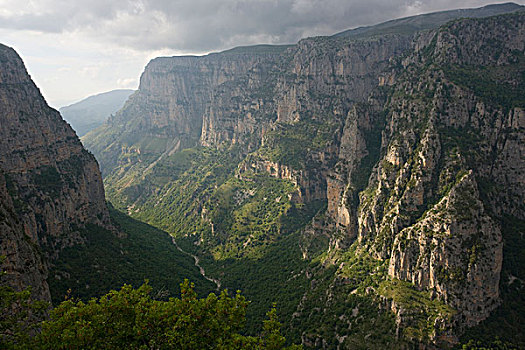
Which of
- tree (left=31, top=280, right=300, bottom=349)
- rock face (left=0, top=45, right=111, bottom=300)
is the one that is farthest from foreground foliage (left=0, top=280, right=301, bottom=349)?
rock face (left=0, top=45, right=111, bottom=300)

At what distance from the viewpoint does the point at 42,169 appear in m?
101

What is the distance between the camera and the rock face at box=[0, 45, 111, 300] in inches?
3401

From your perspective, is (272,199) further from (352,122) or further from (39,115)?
(39,115)

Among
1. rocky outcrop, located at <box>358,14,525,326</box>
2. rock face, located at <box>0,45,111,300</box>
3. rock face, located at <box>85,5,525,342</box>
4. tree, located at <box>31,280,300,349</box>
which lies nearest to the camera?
tree, located at <box>31,280,300,349</box>

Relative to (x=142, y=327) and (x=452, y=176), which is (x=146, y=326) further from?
(x=452, y=176)

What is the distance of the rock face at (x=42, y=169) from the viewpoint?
86.4 metres

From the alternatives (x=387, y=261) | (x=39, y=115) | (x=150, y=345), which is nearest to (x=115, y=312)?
(x=150, y=345)

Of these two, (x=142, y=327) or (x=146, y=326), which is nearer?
(x=142, y=327)

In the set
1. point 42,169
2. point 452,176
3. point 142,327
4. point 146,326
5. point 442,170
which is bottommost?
point 452,176

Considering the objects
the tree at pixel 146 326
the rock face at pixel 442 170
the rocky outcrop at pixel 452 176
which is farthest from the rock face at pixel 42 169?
the rocky outcrop at pixel 452 176

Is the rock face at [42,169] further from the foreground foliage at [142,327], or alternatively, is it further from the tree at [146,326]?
the tree at [146,326]

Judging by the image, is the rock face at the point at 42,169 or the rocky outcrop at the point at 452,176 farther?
the rock face at the point at 42,169

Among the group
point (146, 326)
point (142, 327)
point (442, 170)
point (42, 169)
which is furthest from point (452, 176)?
point (42, 169)

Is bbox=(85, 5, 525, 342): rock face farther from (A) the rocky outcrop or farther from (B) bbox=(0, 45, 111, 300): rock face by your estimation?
(B) bbox=(0, 45, 111, 300): rock face
